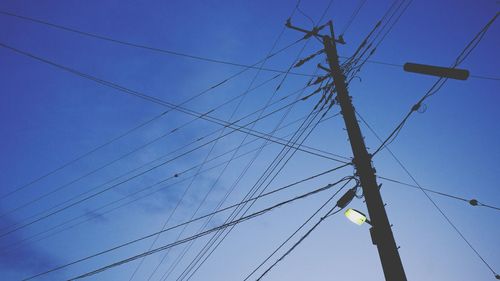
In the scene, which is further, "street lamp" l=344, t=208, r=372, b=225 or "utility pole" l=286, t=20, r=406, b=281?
"street lamp" l=344, t=208, r=372, b=225

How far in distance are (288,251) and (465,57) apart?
5830mm

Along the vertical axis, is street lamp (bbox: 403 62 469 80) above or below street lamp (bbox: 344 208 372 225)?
above

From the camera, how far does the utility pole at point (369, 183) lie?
17.0 ft

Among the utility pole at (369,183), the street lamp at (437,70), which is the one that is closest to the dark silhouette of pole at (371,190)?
the utility pole at (369,183)

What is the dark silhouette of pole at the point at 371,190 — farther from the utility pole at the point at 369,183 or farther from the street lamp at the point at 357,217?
the street lamp at the point at 357,217

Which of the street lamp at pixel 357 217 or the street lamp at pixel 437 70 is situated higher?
the street lamp at pixel 437 70

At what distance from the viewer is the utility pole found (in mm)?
5168

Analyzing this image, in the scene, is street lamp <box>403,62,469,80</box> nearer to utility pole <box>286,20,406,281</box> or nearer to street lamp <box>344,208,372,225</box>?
utility pole <box>286,20,406,281</box>

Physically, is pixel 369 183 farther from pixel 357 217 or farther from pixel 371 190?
pixel 357 217

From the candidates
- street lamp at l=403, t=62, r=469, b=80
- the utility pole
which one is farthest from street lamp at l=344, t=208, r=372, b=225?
street lamp at l=403, t=62, r=469, b=80

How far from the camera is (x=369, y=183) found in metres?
5.96

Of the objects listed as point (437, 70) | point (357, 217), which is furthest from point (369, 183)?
point (437, 70)

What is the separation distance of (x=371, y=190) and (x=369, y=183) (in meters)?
0.16

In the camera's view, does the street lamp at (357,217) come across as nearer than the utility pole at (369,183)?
No
